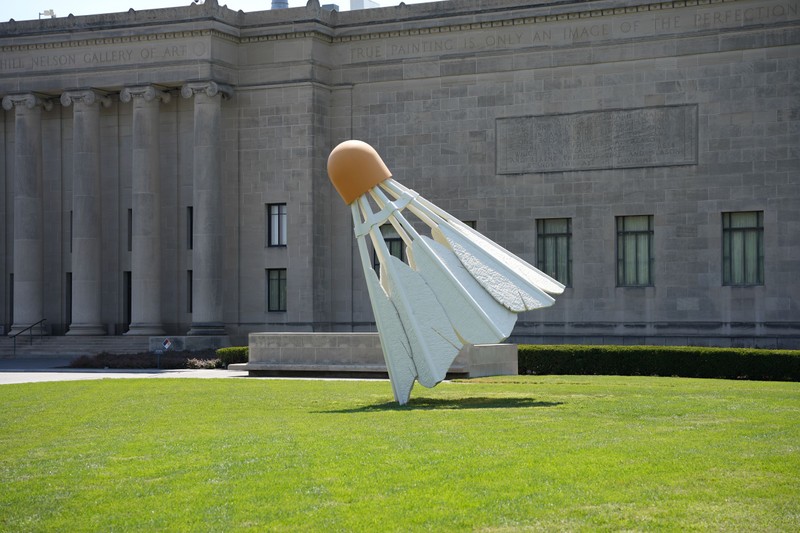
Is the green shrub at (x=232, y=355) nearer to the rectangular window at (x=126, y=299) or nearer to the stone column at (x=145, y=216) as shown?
the stone column at (x=145, y=216)

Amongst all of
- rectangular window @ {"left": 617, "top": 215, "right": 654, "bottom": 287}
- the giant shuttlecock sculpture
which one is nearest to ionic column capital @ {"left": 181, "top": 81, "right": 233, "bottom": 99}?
rectangular window @ {"left": 617, "top": 215, "right": 654, "bottom": 287}

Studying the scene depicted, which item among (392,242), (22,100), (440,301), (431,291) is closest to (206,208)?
(392,242)

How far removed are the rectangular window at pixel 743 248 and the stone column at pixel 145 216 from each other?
22.5 meters

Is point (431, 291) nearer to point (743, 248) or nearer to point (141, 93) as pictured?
point (743, 248)

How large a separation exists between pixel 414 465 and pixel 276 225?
1427 inches

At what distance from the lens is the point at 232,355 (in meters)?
43.5

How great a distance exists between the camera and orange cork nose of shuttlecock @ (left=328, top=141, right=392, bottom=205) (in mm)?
23859

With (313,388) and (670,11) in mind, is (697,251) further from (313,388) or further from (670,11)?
(313,388)

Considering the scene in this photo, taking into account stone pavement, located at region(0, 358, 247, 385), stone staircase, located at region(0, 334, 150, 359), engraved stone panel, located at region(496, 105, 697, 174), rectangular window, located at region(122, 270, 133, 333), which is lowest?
stone pavement, located at region(0, 358, 247, 385)

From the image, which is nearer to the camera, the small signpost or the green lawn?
the green lawn

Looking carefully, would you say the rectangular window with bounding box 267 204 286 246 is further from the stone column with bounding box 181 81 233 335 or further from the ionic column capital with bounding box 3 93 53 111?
the ionic column capital with bounding box 3 93 53 111

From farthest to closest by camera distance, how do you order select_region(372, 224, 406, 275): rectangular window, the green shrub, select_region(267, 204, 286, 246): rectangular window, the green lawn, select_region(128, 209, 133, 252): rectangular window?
select_region(128, 209, 133, 252): rectangular window < select_region(267, 204, 286, 246): rectangular window < select_region(372, 224, 406, 275): rectangular window < the green shrub < the green lawn

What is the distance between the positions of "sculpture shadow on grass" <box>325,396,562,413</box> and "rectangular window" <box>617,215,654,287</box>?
22.1 meters

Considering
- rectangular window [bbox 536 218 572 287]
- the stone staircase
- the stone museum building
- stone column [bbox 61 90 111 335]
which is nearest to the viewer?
the stone museum building
